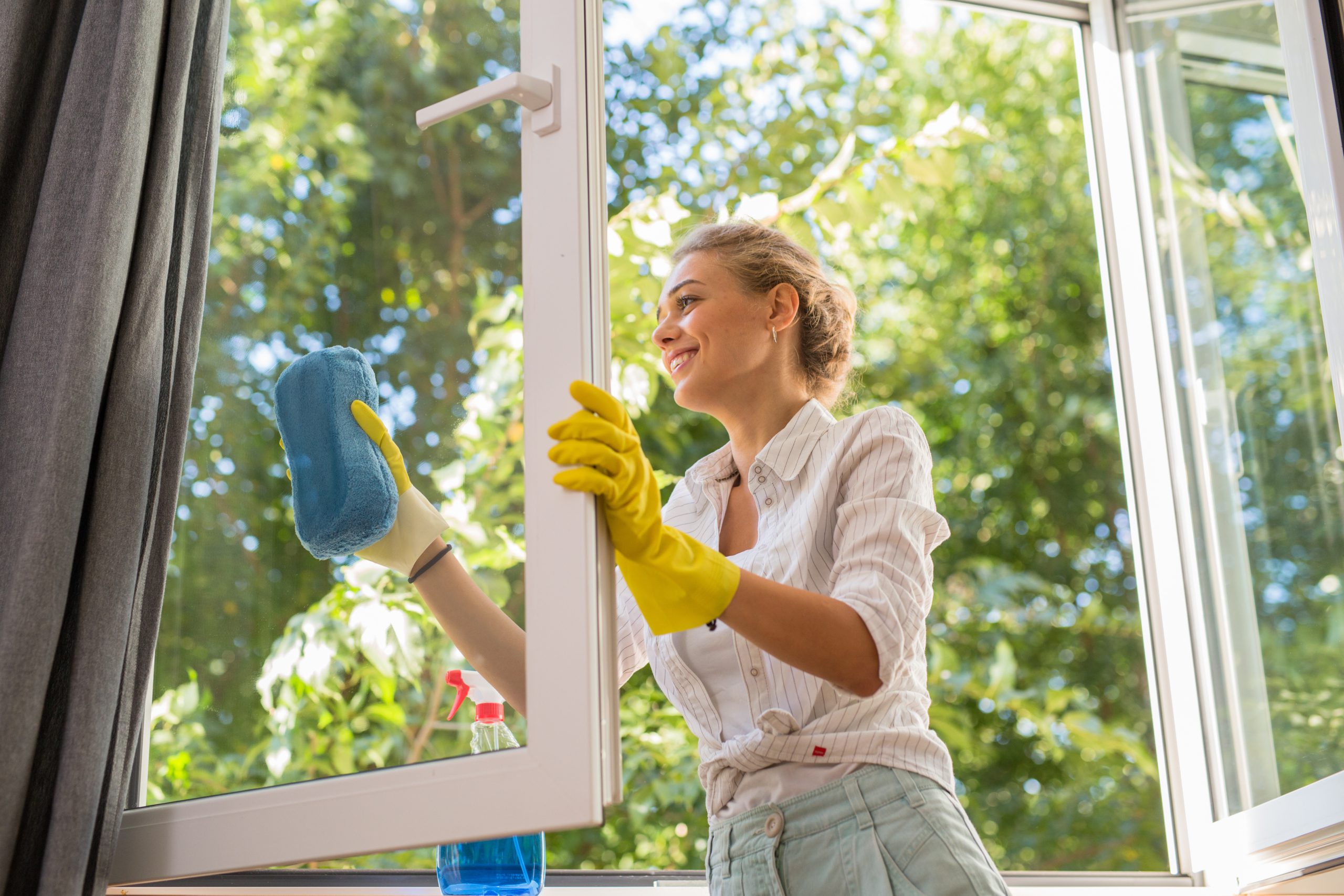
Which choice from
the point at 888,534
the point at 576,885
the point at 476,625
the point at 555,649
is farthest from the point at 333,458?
the point at 576,885

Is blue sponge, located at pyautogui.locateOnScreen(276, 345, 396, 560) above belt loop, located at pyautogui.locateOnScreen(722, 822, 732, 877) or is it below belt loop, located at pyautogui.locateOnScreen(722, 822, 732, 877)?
above

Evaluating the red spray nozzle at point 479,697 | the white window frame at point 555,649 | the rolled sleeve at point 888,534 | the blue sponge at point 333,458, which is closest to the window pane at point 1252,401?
the white window frame at point 555,649

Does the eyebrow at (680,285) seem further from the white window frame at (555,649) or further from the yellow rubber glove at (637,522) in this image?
the yellow rubber glove at (637,522)

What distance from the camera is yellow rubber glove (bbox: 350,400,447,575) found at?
111 centimetres

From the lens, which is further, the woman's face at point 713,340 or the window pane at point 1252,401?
the window pane at point 1252,401

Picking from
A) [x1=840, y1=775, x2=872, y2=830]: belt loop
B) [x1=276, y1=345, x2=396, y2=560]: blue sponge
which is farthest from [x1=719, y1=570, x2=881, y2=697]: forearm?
[x1=276, y1=345, x2=396, y2=560]: blue sponge

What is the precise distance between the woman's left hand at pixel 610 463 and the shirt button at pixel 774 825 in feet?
1.24

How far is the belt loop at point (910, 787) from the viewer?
3.79ft

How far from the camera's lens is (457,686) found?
1105mm

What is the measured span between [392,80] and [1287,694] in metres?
1.60

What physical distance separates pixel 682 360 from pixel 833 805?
61 centimetres

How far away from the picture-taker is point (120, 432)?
1112 mm

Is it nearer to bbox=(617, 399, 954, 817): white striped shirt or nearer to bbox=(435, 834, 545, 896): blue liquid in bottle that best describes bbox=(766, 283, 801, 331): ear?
bbox=(617, 399, 954, 817): white striped shirt

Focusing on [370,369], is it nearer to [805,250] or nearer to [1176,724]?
[805,250]
